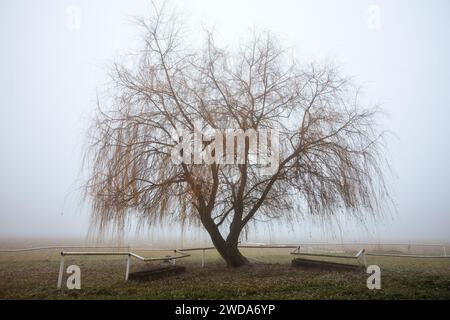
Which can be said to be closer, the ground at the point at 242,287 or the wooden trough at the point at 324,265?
the ground at the point at 242,287

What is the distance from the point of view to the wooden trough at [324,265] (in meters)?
10.5

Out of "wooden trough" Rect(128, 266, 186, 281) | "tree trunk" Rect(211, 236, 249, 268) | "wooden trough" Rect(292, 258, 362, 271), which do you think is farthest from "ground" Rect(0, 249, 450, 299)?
"tree trunk" Rect(211, 236, 249, 268)

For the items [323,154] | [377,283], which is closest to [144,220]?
[323,154]

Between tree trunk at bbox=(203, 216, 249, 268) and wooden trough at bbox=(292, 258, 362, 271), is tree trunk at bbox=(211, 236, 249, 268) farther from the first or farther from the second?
wooden trough at bbox=(292, 258, 362, 271)

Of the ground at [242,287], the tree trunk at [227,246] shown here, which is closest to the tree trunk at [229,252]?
the tree trunk at [227,246]

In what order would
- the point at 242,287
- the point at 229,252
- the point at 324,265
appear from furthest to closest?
1. the point at 229,252
2. the point at 324,265
3. the point at 242,287

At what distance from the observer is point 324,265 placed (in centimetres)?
1106

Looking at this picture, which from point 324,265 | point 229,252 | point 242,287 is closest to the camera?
point 242,287

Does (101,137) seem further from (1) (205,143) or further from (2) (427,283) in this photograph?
(2) (427,283)

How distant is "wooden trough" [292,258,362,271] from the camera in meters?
10.5

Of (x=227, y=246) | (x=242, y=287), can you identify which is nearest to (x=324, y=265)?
(x=227, y=246)

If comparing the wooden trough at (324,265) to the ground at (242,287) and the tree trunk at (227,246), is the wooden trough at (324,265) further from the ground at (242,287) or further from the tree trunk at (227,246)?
the tree trunk at (227,246)

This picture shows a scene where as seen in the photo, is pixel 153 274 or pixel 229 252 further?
pixel 229 252

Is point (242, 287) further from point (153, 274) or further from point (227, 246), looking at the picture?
point (227, 246)
